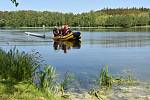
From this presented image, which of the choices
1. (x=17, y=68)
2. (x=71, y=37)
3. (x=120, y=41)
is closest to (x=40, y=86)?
(x=17, y=68)

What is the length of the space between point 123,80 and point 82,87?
8.66 feet

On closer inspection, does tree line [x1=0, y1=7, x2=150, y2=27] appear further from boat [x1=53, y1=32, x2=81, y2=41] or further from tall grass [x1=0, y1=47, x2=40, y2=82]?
tall grass [x1=0, y1=47, x2=40, y2=82]

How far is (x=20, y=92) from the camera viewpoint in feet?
33.1

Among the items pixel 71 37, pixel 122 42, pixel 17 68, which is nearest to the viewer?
pixel 17 68

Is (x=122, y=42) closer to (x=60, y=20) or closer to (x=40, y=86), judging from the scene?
(x=40, y=86)

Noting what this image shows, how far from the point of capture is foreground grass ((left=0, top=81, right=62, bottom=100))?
31.2 ft

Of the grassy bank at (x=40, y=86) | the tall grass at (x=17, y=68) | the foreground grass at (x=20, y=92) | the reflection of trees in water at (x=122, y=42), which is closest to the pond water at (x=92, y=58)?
the grassy bank at (x=40, y=86)

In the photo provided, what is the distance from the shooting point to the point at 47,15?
182 meters

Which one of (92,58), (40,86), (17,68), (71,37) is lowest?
(92,58)

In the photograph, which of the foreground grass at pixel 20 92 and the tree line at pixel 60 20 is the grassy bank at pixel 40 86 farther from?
the tree line at pixel 60 20

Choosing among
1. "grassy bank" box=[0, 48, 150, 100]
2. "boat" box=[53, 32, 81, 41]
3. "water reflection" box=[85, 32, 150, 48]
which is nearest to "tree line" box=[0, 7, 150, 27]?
"water reflection" box=[85, 32, 150, 48]

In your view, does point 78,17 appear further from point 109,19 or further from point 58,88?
point 58,88

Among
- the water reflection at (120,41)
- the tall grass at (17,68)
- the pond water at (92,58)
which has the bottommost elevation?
the water reflection at (120,41)

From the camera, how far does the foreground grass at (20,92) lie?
9523 mm
